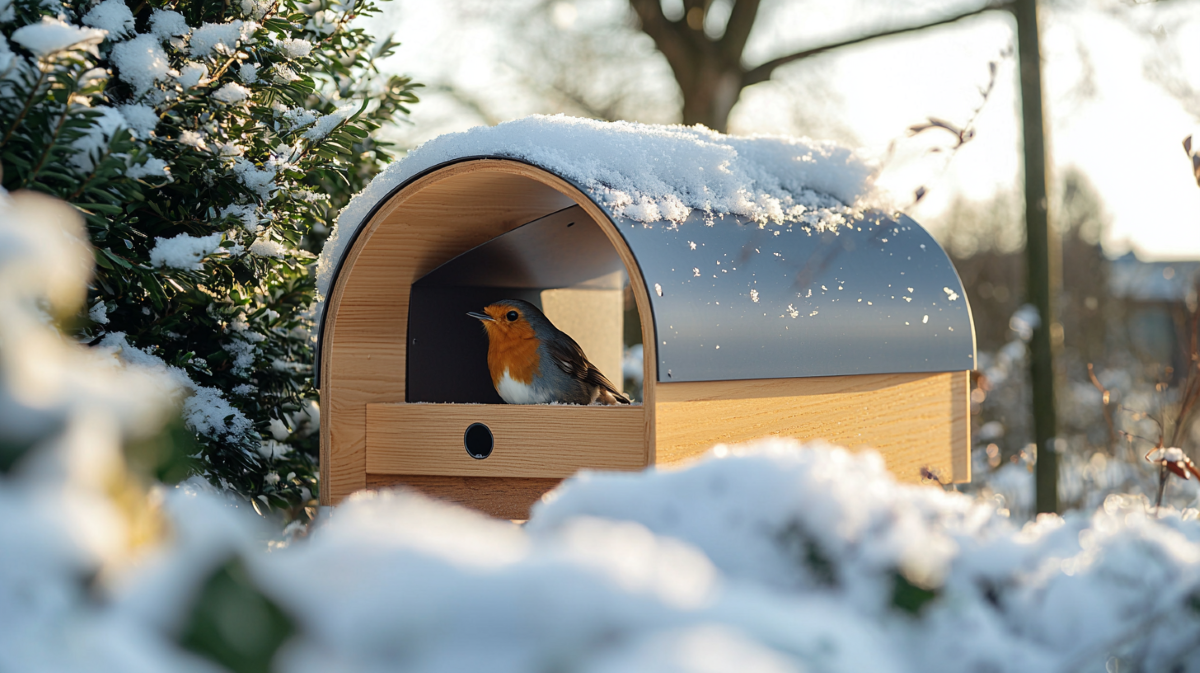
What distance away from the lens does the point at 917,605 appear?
873 mm

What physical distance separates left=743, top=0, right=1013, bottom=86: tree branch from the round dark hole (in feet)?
18.5

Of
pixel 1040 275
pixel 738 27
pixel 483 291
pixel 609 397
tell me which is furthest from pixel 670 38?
pixel 609 397

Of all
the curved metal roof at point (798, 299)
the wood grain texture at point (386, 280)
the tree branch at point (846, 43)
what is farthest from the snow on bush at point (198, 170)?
the tree branch at point (846, 43)

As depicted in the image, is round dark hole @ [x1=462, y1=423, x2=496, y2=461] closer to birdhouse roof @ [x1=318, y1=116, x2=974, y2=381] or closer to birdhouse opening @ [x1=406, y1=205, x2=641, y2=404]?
birdhouse opening @ [x1=406, y1=205, x2=641, y2=404]

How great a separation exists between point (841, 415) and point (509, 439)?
90cm

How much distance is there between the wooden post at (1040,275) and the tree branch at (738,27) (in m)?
3.74

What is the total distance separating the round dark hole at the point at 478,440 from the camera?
2.37m

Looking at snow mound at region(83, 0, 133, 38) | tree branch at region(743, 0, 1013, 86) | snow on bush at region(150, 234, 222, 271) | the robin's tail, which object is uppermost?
tree branch at region(743, 0, 1013, 86)

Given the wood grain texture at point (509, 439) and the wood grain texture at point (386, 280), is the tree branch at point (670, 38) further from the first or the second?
the wood grain texture at point (509, 439)

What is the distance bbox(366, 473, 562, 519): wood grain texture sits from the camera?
237 centimetres

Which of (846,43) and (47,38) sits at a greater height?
(846,43)

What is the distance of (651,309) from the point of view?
1908mm

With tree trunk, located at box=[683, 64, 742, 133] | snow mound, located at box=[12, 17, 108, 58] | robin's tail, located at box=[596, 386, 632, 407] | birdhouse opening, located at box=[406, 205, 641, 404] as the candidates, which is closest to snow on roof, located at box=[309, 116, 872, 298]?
birdhouse opening, located at box=[406, 205, 641, 404]

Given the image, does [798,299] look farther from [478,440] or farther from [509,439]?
[478,440]
